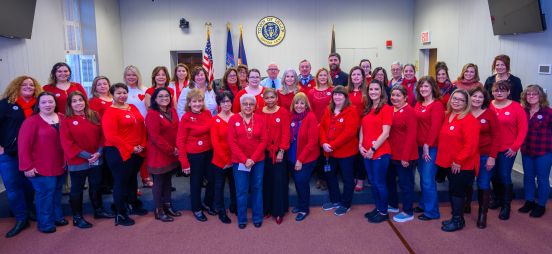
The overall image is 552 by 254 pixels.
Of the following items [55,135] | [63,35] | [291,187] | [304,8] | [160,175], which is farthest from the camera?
[304,8]

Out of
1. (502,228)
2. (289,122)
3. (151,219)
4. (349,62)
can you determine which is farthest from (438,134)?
(349,62)

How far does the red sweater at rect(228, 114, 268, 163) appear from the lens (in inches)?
139

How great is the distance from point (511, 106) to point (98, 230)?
4.17 m

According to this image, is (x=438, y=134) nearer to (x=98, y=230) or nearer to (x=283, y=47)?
(x=98, y=230)

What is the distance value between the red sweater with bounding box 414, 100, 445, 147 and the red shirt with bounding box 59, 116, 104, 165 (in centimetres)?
309

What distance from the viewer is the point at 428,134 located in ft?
11.9

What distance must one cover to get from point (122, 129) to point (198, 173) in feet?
2.71

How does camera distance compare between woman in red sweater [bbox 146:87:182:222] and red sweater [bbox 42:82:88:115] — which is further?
red sweater [bbox 42:82:88:115]

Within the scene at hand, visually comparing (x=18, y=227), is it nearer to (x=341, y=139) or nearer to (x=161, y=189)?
(x=161, y=189)

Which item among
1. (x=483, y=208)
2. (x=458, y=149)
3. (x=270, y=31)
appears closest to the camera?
(x=458, y=149)

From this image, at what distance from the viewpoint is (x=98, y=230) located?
3646 mm

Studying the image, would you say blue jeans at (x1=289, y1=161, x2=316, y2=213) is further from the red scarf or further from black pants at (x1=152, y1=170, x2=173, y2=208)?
the red scarf

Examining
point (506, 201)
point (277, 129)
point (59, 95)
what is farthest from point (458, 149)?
point (59, 95)

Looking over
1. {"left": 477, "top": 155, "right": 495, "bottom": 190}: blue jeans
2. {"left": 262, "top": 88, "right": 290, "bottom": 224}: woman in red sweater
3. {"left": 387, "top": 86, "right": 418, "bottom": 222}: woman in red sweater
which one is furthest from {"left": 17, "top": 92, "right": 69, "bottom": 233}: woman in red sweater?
{"left": 477, "top": 155, "right": 495, "bottom": 190}: blue jeans
